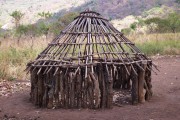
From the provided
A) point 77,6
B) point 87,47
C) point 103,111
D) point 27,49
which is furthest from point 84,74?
point 77,6

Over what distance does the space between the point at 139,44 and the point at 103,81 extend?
27.6 feet

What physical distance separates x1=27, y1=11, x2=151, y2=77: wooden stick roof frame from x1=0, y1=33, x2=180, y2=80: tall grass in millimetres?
2221

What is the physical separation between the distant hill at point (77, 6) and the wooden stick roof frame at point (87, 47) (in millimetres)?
32655

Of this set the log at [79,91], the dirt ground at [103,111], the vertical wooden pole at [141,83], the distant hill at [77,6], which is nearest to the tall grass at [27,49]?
the dirt ground at [103,111]

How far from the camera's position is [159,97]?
6.45 meters

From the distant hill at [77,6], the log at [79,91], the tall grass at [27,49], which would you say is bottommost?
the log at [79,91]

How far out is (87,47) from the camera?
20.9 ft

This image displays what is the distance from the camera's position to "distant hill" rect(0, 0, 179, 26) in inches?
1601

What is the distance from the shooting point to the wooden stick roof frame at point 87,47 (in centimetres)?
577

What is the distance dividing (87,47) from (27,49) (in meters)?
4.78

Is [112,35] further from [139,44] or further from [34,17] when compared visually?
[34,17]

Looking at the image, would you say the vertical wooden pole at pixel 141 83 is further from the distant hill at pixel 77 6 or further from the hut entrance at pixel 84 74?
the distant hill at pixel 77 6

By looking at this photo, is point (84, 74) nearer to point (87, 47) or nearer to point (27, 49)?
point (87, 47)

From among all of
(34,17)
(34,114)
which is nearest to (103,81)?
(34,114)
